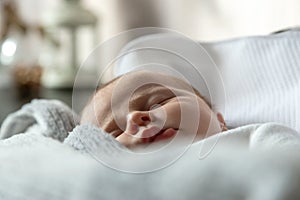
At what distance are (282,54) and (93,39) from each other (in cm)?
129

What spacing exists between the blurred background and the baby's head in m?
0.83

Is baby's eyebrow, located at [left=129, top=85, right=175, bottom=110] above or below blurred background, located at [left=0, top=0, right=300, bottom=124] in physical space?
above

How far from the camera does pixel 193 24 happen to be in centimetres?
188

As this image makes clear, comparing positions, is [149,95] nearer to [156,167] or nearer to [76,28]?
[156,167]

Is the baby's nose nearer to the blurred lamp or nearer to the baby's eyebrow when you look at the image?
the baby's eyebrow

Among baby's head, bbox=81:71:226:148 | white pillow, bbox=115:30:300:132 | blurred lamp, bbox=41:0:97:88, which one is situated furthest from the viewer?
blurred lamp, bbox=41:0:97:88

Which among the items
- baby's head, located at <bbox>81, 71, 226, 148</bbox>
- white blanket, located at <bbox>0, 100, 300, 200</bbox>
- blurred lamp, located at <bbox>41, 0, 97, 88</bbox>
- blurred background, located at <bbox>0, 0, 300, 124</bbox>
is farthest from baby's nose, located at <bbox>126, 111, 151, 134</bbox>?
blurred lamp, located at <bbox>41, 0, 97, 88</bbox>

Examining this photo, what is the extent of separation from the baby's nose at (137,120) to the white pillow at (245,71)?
0.74 ft

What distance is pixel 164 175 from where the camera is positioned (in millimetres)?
411

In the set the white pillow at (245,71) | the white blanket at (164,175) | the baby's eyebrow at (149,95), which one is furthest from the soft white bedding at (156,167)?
the white pillow at (245,71)

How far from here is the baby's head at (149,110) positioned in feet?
2.15

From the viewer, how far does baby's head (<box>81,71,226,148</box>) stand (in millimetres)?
655

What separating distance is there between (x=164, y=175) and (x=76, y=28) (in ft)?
5.91

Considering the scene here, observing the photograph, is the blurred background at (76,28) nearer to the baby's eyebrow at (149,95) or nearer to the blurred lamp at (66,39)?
the blurred lamp at (66,39)
